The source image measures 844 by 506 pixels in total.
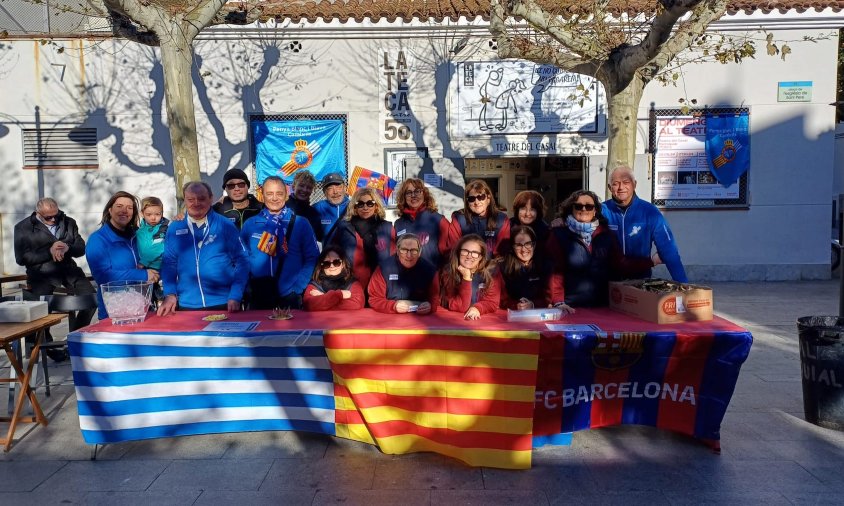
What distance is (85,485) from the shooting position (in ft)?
11.9

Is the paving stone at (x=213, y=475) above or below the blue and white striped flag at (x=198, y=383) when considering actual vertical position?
below

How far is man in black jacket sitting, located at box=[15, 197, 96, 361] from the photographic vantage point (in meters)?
6.38

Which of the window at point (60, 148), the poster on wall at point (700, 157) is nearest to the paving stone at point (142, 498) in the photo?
the window at point (60, 148)

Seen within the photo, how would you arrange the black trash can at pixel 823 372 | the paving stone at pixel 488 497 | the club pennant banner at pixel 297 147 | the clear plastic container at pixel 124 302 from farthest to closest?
1. the club pennant banner at pixel 297 147
2. the black trash can at pixel 823 372
3. the clear plastic container at pixel 124 302
4. the paving stone at pixel 488 497

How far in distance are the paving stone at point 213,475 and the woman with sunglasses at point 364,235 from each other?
1.69m

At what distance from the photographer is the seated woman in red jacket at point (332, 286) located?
4512mm

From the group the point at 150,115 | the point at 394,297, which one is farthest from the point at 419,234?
the point at 150,115

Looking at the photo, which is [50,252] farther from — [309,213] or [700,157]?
[700,157]

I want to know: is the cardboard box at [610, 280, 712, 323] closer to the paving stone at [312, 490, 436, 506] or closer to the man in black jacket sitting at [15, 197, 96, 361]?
the paving stone at [312, 490, 436, 506]

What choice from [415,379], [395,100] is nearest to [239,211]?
[415,379]

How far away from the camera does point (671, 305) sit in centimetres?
398

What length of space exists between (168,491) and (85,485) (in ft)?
1.82

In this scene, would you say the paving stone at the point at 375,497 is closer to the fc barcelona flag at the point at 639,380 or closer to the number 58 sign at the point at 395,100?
the fc barcelona flag at the point at 639,380

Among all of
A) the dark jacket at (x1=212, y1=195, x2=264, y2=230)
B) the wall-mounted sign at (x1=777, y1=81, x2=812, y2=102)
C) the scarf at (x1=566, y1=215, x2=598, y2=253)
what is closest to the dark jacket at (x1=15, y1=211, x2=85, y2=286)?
the dark jacket at (x1=212, y1=195, x2=264, y2=230)
